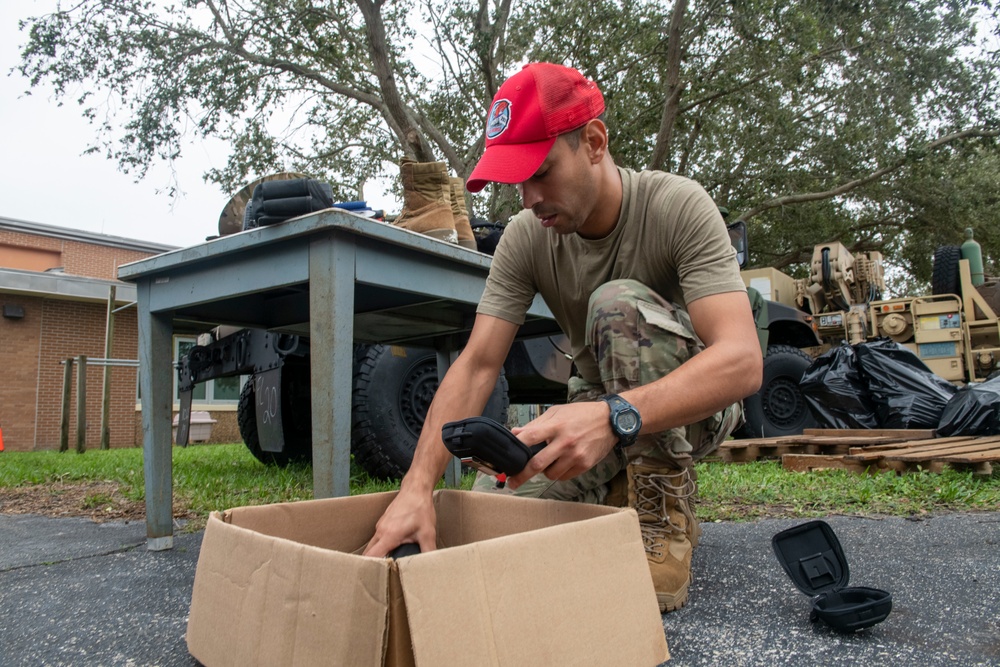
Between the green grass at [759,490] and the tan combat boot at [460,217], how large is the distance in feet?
4.22

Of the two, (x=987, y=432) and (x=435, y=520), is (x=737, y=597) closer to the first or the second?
(x=435, y=520)

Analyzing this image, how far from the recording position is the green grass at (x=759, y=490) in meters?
2.94

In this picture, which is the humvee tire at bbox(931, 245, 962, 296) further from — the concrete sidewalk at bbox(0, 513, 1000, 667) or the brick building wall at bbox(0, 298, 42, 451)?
the brick building wall at bbox(0, 298, 42, 451)

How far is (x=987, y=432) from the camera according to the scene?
4.55 m

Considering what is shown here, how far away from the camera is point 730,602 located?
160cm

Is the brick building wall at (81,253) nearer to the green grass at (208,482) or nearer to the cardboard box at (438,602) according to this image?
the green grass at (208,482)

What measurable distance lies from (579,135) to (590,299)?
402mm

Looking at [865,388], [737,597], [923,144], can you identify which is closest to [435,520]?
[737,597]

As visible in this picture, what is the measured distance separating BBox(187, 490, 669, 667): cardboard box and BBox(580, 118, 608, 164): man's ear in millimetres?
884

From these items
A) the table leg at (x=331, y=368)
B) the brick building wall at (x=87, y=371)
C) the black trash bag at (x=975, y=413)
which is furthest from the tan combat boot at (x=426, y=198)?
the brick building wall at (x=87, y=371)

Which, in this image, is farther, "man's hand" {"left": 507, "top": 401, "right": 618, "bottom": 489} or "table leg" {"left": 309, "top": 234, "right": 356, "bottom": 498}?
"table leg" {"left": 309, "top": 234, "right": 356, "bottom": 498}

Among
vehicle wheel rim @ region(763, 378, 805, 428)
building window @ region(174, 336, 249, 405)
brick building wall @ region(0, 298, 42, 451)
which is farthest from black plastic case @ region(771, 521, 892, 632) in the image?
building window @ region(174, 336, 249, 405)

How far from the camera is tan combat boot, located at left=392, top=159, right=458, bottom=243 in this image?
2508mm

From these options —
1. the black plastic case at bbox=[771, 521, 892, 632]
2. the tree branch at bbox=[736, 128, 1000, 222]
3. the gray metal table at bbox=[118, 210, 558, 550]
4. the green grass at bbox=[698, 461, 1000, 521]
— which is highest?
the tree branch at bbox=[736, 128, 1000, 222]
